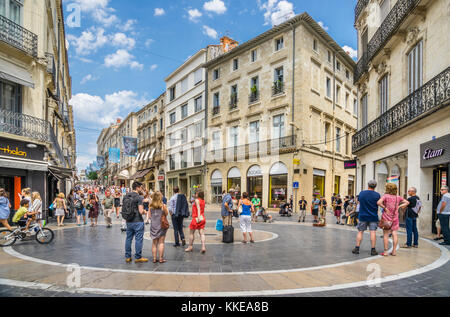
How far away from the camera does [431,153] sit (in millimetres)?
10320

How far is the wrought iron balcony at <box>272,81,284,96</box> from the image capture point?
2445 cm

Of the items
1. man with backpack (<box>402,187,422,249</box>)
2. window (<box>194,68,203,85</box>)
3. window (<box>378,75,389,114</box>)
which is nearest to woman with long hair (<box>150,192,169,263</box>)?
man with backpack (<box>402,187,422,249</box>)

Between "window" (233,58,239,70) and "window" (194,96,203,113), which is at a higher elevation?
"window" (233,58,239,70)

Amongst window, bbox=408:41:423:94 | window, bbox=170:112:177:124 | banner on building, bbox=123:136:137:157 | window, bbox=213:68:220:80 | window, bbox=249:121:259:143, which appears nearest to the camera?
window, bbox=408:41:423:94

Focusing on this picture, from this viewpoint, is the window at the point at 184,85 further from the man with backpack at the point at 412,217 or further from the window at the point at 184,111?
the man with backpack at the point at 412,217

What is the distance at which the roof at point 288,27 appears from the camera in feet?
77.0

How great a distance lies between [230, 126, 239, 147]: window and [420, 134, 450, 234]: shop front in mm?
18097

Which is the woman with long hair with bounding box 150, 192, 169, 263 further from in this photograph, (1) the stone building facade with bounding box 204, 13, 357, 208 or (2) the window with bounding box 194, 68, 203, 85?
(2) the window with bounding box 194, 68, 203, 85

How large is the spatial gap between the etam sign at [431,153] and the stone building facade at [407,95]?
0.19 ft

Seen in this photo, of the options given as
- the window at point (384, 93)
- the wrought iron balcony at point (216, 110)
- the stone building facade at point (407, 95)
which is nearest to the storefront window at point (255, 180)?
the wrought iron balcony at point (216, 110)

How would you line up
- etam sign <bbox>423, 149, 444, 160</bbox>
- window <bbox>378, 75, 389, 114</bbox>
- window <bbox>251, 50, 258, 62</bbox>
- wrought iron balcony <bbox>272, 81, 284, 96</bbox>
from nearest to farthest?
1. etam sign <bbox>423, 149, 444, 160</bbox>
2. window <bbox>378, 75, 389, 114</bbox>
3. wrought iron balcony <bbox>272, 81, 284, 96</bbox>
4. window <bbox>251, 50, 258, 62</bbox>
